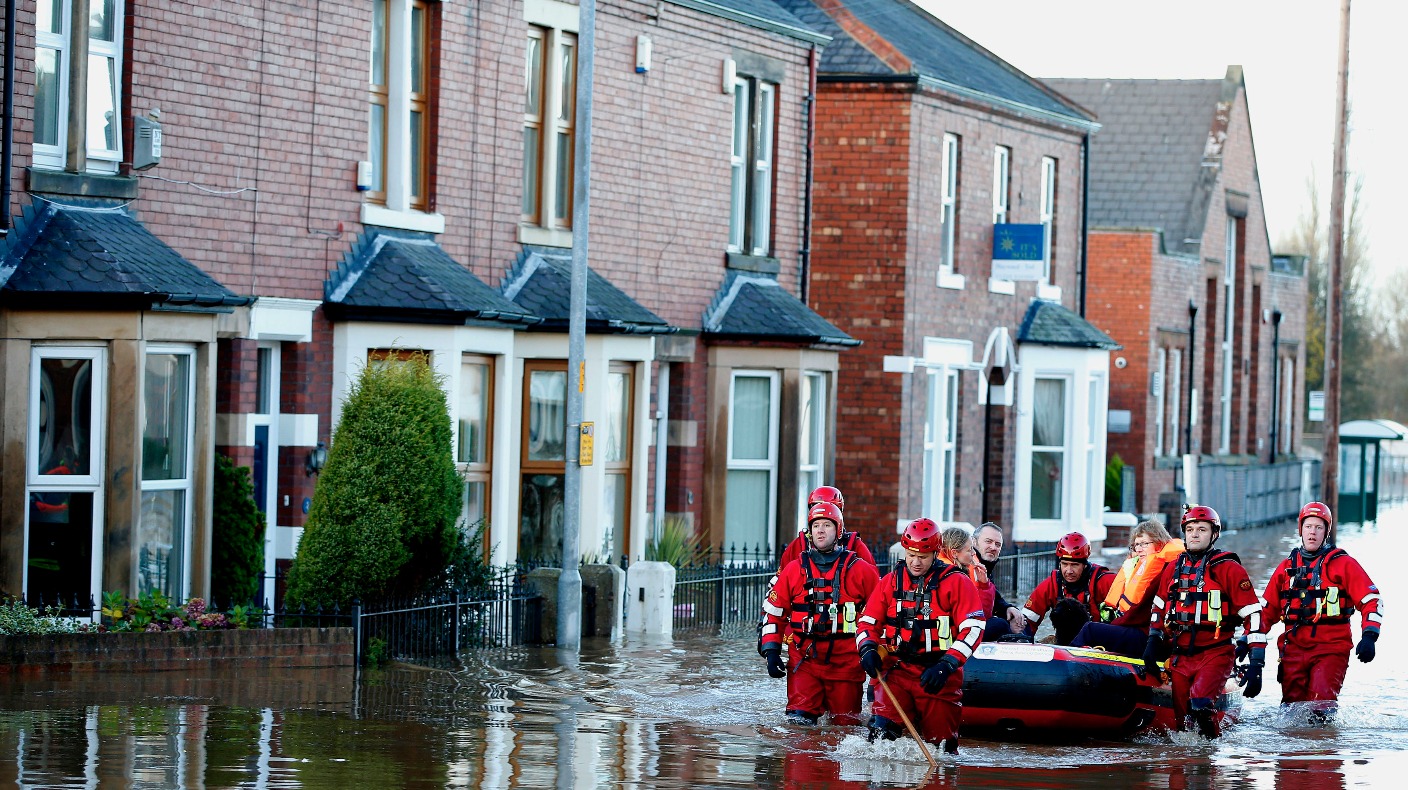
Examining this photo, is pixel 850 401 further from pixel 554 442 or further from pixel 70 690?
pixel 70 690

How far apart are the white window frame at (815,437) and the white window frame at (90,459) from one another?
10839mm

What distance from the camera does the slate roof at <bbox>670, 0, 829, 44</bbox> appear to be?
2436cm

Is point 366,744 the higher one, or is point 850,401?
point 850,401

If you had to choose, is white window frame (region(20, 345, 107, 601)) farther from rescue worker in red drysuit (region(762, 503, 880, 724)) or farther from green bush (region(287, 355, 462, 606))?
rescue worker in red drysuit (region(762, 503, 880, 724))

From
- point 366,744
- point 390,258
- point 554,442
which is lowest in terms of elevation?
point 366,744

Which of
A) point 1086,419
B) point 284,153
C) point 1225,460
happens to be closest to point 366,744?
point 284,153

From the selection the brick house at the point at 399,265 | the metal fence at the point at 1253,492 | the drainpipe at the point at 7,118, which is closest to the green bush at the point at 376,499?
the brick house at the point at 399,265

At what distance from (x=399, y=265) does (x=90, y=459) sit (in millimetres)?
4114

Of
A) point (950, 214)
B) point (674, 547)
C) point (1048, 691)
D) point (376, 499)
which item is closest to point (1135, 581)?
point (1048, 691)

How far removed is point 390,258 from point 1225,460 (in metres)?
27.2

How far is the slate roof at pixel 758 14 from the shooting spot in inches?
959

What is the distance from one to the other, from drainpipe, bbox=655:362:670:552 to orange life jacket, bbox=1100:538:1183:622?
27.7ft

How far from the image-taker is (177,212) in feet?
59.1

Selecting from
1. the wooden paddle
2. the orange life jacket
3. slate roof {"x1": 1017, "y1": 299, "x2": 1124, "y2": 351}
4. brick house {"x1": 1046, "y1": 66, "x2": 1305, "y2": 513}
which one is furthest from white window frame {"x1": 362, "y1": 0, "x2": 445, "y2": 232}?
brick house {"x1": 1046, "y1": 66, "x2": 1305, "y2": 513}
